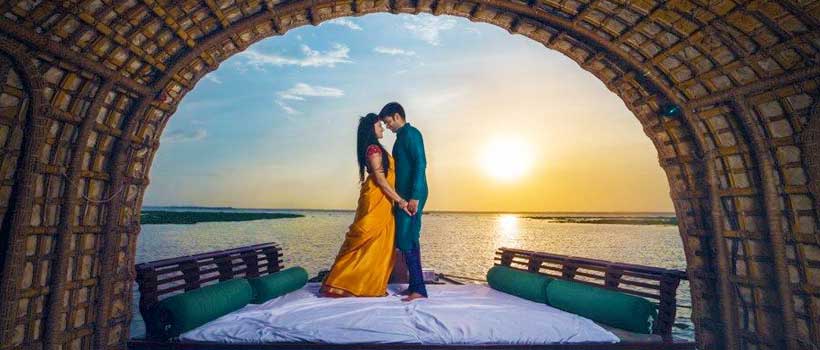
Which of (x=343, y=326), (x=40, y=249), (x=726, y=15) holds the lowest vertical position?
(x=343, y=326)

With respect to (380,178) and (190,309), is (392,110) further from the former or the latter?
(190,309)

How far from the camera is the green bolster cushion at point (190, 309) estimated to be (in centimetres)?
384

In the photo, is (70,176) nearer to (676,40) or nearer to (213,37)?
(213,37)

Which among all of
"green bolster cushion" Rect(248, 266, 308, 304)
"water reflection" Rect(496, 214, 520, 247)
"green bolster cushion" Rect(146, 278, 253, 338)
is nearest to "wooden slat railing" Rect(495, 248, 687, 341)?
"green bolster cushion" Rect(248, 266, 308, 304)

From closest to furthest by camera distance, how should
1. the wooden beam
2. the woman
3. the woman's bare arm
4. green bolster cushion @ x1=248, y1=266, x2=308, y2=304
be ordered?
the wooden beam
green bolster cushion @ x1=248, y1=266, x2=308, y2=304
the woman
the woman's bare arm

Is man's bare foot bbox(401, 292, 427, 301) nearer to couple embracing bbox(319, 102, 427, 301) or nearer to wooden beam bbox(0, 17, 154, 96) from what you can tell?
couple embracing bbox(319, 102, 427, 301)

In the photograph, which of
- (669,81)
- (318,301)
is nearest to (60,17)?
(318,301)

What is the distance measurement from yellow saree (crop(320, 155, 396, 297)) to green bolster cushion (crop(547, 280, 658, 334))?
2.28 meters

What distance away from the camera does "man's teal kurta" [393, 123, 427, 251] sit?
5.52 meters

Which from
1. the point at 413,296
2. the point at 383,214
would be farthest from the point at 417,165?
the point at 413,296

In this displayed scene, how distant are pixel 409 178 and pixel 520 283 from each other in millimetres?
2196

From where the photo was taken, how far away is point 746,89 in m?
4.66

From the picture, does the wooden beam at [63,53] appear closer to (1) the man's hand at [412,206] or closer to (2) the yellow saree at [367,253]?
(2) the yellow saree at [367,253]

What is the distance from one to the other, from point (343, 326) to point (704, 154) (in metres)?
5.21
